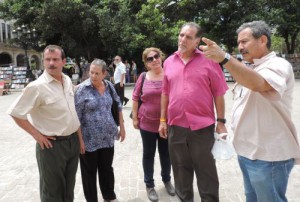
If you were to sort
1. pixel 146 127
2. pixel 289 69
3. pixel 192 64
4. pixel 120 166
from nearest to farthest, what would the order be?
1. pixel 289 69
2. pixel 192 64
3. pixel 146 127
4. pixel 120 166

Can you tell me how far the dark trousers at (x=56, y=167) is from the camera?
A: 334 centimetres

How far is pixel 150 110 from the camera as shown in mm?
4289

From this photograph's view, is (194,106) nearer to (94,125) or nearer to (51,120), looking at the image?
(94,125)

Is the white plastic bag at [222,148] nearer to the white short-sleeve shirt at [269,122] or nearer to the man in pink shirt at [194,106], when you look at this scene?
the man in pink shirt at [194,106]

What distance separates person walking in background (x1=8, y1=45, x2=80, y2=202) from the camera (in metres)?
3.18

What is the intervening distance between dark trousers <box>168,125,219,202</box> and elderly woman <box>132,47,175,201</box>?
729mm

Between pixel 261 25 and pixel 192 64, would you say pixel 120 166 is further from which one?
pixel 261 25

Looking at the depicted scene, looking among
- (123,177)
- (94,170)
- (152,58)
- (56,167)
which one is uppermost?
(152,58)

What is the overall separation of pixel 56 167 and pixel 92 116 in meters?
0.77

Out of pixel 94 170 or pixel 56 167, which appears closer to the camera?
pixel 56 167

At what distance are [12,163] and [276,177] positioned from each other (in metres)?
5.23

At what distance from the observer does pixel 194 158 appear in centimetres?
348

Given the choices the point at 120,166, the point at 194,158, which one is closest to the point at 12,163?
the point at 120,166

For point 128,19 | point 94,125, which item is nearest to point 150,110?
point 94,125
